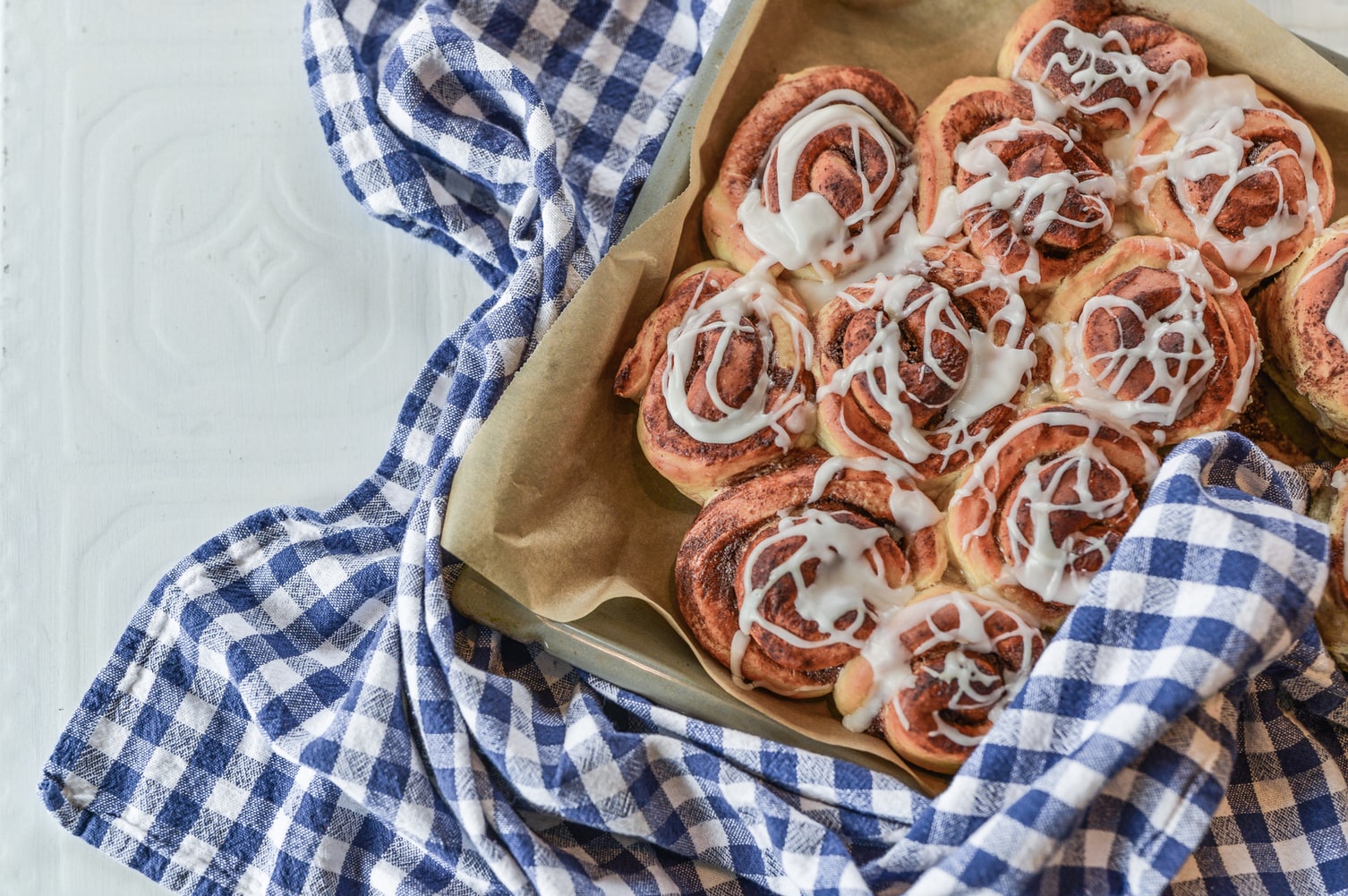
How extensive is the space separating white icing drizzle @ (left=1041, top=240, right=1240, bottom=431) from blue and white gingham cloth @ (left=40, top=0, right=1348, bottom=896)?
0.11 meters

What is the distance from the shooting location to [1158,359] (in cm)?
178

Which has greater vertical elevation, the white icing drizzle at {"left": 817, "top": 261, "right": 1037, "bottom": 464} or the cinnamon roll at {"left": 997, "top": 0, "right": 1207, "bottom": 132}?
the cinnamon roll at {"left": 997, "top": 0, "right": 1207, "bottom": 132}

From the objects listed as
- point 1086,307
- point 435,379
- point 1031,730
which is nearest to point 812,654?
point 1031,730

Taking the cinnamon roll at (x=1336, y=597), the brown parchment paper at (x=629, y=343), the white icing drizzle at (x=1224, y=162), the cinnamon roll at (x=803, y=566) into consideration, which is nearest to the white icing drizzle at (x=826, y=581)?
the cinnamon roll at (x=803, y=566)

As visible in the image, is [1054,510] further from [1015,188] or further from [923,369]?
[1015,188]

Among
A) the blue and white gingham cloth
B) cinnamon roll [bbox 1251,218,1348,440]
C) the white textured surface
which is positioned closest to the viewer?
the blue and white gingham cloth

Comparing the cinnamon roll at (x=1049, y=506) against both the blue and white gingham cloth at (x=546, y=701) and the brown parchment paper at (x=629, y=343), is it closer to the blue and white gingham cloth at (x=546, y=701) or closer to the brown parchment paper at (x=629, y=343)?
the blue and white gingham cloth at (x=546, y=701)

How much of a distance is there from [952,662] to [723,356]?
1.92 feet

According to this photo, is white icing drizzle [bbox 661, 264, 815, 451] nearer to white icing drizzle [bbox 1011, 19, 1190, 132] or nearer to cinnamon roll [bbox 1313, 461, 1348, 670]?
white icing drizzle [bbox 1011, 19, 1190, 132]

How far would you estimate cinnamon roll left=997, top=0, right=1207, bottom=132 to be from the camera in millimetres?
1908

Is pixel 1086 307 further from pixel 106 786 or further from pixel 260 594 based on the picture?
pixel 106 786

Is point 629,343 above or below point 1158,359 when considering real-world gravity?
below

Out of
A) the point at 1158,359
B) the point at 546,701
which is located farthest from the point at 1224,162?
the point at 546,701

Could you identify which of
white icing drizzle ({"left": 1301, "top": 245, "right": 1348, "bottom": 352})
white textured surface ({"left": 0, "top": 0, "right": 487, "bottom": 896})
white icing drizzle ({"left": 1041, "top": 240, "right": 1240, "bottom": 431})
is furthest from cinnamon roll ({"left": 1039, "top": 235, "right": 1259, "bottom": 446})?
white textured surface ({"left": 0, "top": 0, "right": 487, "bottom": 896})
